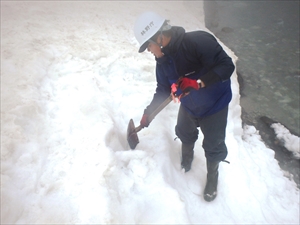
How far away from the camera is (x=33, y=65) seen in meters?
3.70

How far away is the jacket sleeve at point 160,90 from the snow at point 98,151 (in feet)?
1.87

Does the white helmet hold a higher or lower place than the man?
higher

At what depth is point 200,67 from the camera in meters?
2.24

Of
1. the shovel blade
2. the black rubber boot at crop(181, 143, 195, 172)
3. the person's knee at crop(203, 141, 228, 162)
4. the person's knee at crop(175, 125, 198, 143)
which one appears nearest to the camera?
the person's knee at crop(203, 141, 228, 162)

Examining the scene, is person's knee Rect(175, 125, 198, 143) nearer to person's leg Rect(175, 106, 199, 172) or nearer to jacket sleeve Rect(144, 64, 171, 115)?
person's leg Rect(175, 106, 199, 172)

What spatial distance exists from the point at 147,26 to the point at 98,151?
4.62ft

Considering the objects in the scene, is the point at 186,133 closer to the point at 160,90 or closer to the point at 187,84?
the point at 160,90

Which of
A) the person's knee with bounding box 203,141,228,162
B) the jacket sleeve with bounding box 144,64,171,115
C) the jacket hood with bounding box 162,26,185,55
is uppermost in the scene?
the jacket hood with bounding box 162,26,185,55

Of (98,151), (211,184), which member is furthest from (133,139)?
(211,184)

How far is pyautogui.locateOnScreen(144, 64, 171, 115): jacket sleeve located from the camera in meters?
2.51

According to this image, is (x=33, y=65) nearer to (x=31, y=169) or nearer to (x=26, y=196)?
(x=31, y=169)

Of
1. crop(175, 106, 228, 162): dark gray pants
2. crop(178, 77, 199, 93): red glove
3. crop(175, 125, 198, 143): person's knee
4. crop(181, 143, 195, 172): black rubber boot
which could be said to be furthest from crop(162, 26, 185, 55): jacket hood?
crop(181, 143, 195, 172): black rubber boot

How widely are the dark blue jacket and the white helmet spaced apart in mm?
151

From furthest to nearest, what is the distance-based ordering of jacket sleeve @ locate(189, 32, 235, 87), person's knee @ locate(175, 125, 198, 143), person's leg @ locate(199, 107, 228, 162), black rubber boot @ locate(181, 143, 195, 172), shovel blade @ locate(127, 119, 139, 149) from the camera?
black rubber boot @ locate(181, 143, 195, 172) → shovel blade @ locate(127, 119, 139, 149) → person's knee @ locate(175, 125, 198, 143) → person's leg @ locate(199, 107, 228, 162) → jacket sleeve @ locate(189, 32, 235, 87)
